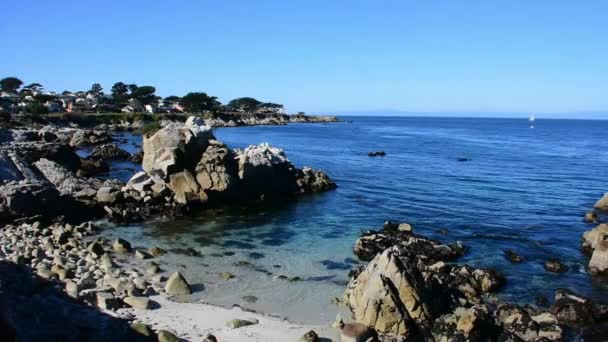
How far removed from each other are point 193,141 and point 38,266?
20834mm

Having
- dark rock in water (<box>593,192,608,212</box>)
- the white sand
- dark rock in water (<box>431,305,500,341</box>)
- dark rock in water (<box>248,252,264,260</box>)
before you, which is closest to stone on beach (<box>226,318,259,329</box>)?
the white sand

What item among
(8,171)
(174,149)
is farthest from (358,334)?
(8,171)

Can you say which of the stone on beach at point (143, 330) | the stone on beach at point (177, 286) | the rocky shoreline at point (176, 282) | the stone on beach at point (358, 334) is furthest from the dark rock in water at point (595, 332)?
the stone on beach at point (177, 286)

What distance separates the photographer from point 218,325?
56.2ft

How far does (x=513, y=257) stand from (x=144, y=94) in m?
157

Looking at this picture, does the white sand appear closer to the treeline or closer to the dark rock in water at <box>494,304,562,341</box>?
the dark rock in water at <box>494,304,562,341</box>

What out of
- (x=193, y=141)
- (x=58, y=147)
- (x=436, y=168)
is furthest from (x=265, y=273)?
(x=436, y=168)

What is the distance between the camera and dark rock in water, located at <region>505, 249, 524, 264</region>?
2630cm

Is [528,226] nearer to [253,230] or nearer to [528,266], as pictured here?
[528,266]

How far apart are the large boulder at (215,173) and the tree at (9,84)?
5997 inches

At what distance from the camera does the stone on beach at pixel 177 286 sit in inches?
788

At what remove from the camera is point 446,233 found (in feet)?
104

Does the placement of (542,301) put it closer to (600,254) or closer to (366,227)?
(600,254)

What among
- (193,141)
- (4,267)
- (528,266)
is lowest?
(528,266)
